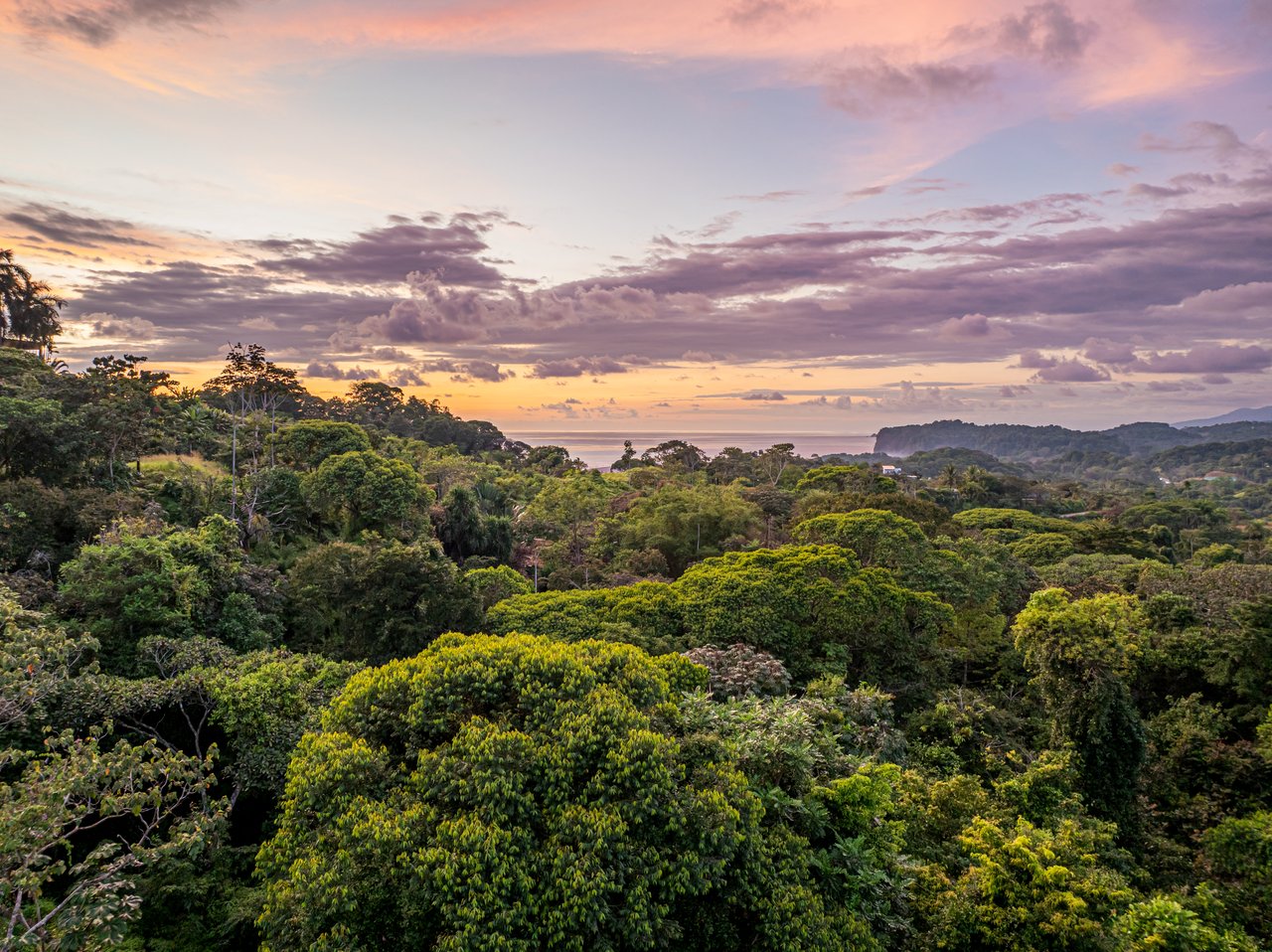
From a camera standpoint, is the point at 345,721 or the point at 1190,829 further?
the point at 1190,829

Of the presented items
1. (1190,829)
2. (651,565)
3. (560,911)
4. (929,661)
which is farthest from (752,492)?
(560,911)

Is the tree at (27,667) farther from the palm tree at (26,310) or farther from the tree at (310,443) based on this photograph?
the palm tree at (26,310)

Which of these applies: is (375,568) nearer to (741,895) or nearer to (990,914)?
(741,895)

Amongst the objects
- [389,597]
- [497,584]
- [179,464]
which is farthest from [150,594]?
[179,464]

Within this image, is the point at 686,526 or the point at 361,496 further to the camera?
the point at 686,526

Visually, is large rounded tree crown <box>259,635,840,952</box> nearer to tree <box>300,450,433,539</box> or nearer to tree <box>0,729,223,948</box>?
tree <box>0,729,223,948</box>

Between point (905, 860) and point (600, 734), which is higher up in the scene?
point (600, 734)

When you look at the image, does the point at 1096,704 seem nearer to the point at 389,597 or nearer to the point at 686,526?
the point at 389,597

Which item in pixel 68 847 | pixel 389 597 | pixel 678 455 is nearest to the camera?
pixel 68 847

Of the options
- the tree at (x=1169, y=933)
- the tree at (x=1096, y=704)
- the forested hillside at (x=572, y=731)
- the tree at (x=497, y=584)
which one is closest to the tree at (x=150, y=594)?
the forested hillside at (x=572, y=731)
